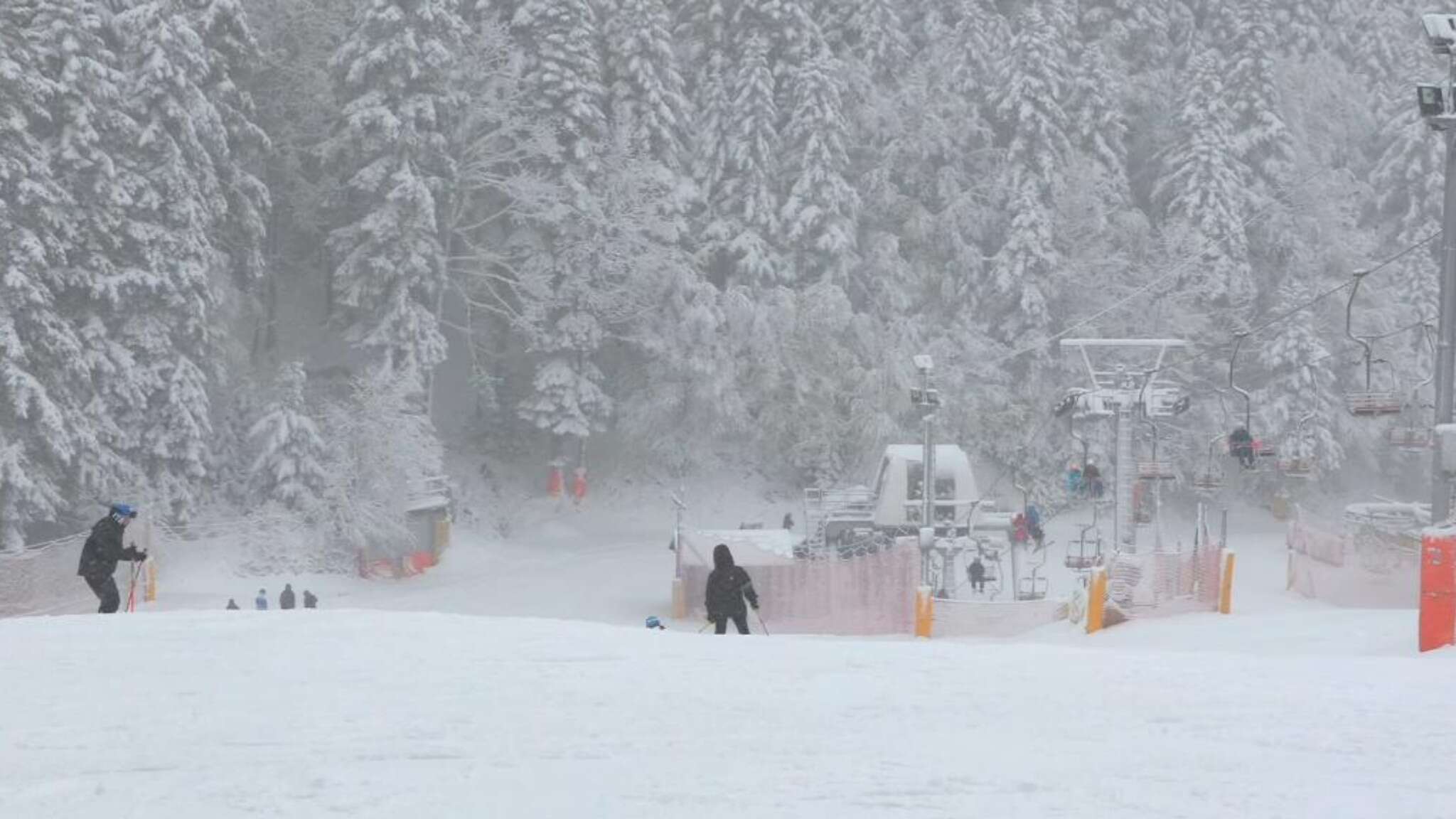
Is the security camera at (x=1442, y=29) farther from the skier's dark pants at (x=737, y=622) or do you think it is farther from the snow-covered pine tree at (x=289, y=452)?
the snow-covered pine tree at (x=289, y=452)

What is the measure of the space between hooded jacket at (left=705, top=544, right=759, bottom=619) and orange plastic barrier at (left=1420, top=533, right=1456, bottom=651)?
589 centimetres

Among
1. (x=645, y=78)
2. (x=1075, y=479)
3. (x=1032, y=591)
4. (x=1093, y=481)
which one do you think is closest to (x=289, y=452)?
(x=645, y=78)

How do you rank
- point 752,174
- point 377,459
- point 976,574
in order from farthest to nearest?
point 752,174, point 377,459, point 976,574

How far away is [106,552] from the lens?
53.1 feet

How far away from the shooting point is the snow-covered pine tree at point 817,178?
51.3 m

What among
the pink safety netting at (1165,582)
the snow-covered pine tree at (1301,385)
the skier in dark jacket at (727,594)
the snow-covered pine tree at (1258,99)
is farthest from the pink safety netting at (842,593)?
the snow-covered pine tree at (1258,99)

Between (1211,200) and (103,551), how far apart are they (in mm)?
45608

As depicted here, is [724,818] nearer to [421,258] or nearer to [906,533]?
[906,533]

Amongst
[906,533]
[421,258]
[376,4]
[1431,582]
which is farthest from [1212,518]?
[1431,582]

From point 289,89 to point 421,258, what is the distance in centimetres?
811

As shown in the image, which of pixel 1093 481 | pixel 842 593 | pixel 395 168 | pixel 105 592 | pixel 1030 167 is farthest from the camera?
pixel 1030 167

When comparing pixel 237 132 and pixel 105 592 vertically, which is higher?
pixel 237 132

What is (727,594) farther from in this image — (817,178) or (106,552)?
(817,178)

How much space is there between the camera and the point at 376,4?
45.1 m
